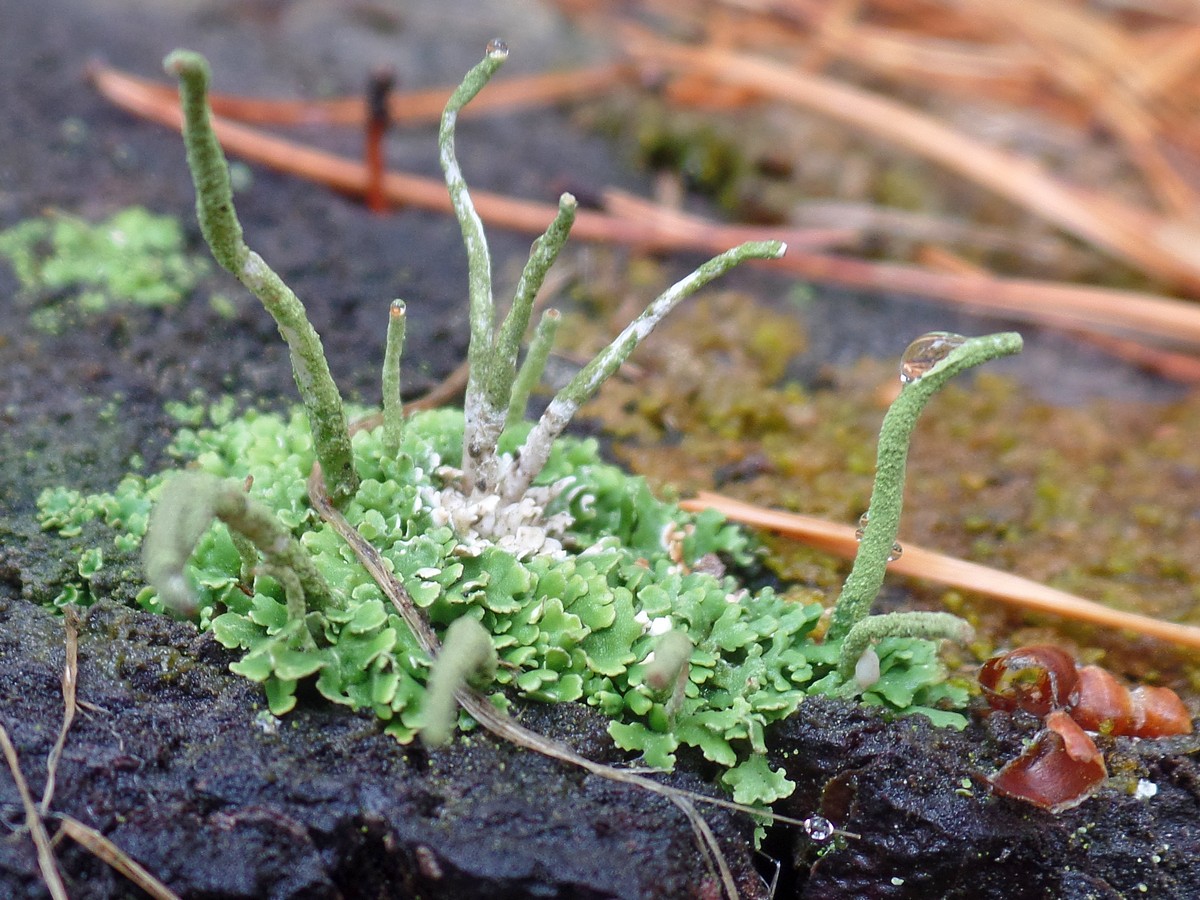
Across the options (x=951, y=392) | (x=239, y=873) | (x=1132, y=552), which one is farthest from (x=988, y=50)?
(x=239, y=873)

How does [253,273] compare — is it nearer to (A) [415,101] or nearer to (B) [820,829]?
(B) [820,829]

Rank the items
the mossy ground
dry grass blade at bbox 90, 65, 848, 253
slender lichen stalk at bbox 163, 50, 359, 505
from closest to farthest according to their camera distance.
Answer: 1. slender lichen stalk at bbox 163, 50, 359, 505
2. the mossy ground
3. dry grass blade at bbox 90, 65, 848, 253

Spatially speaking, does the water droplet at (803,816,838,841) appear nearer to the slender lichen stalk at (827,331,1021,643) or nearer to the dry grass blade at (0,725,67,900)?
the slender lichen stalk at (827,331,1021,643)

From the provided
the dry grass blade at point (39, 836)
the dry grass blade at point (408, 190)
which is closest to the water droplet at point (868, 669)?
the dry grass blade at point (39, 836)

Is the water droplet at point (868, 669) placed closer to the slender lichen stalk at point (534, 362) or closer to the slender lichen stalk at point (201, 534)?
the slender lichen stalk at point (534, 362)

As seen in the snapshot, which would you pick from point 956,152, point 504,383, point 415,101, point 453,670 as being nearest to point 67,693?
point 453,670

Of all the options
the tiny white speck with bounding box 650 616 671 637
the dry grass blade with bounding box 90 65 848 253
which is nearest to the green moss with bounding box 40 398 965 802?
the tiny white speck with bounding box 650 616 671 637

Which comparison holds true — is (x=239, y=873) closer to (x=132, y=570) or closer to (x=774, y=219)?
(x=132, y=570)
